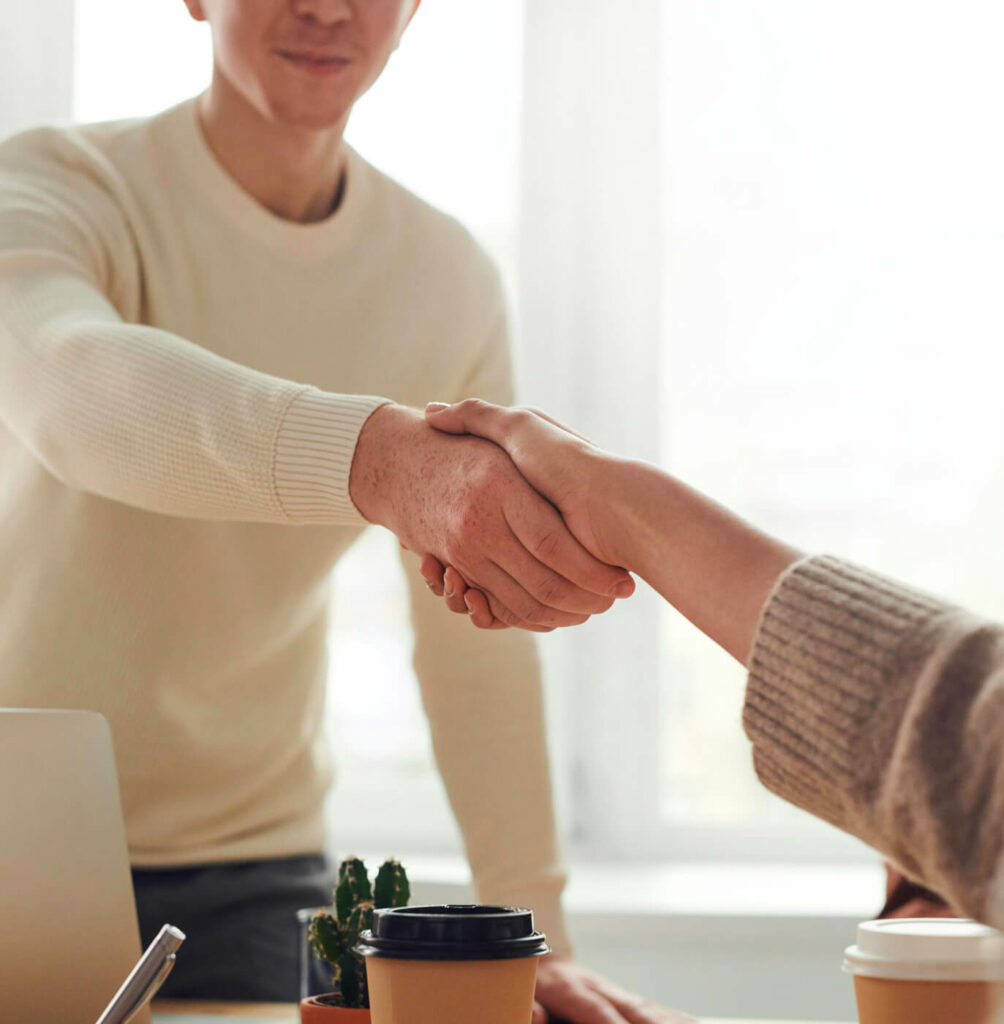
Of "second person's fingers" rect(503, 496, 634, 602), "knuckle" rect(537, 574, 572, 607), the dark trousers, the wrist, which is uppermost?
the wrist

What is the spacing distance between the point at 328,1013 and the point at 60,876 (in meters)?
0.20

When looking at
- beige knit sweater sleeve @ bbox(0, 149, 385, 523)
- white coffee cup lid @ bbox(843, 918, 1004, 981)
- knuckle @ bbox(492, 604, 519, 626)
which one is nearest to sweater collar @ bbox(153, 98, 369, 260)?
beige knit sweater sleeve @ bbox(0, 149, 385, 523)

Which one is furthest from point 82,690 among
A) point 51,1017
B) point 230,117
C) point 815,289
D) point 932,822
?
point 815,289

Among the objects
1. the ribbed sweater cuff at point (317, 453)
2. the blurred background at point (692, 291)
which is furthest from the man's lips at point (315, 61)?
the blurred background at point (692, 291)

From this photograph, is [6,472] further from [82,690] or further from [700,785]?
[700,785]

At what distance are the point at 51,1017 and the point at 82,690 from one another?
1.86ft

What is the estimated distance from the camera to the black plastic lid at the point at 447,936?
25.7 inches

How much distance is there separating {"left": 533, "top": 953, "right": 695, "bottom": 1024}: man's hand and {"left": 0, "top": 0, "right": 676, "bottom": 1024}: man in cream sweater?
0.05 m

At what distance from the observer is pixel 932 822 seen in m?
0.53

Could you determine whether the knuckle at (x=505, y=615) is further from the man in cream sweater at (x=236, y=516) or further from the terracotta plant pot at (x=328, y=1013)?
the terracotta plant pot at (x=328, y=1013)

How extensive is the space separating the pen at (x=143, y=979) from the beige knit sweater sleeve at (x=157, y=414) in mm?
411

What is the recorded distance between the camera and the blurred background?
2.26 meters

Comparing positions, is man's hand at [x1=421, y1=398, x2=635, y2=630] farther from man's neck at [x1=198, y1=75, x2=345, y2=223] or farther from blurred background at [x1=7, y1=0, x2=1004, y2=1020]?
blurred background at [x1=7, y1=0, x2=1004, y2=1020]

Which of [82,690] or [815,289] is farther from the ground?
[815,289]
